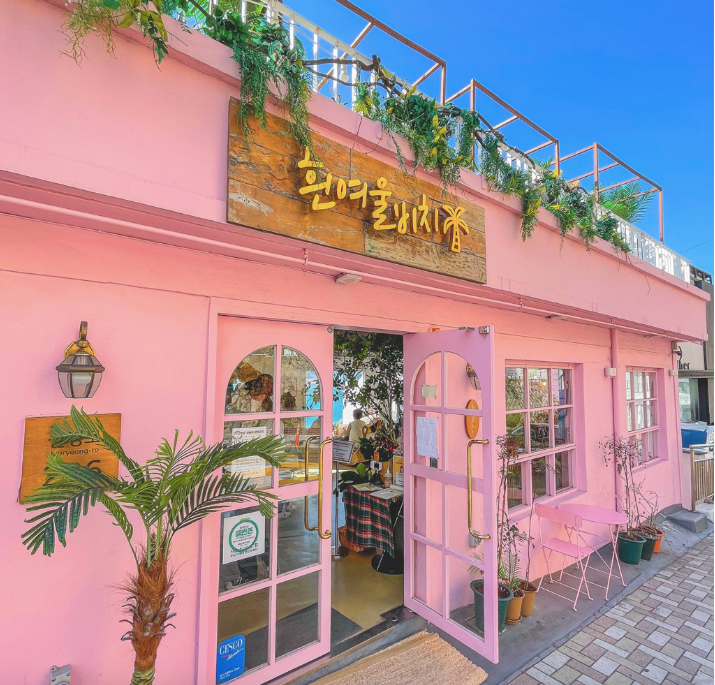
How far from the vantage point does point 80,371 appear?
1.86 meters

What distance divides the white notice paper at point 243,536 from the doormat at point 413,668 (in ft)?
3.27

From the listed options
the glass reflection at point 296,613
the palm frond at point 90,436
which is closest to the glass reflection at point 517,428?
the glass reflection at point 296,613

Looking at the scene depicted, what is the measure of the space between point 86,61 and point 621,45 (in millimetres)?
9973

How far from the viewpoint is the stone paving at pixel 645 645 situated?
9.90 ft

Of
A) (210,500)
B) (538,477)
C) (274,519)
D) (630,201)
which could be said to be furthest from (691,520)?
(210,500)

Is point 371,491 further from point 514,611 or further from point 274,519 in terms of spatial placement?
point 274,519

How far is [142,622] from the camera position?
1.82 meters

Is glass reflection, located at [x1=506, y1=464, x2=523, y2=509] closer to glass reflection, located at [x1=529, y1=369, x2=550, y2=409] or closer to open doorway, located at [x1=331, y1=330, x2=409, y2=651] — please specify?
glass reflection, located at [x1=529, y1=369, x2=550, y2=409]

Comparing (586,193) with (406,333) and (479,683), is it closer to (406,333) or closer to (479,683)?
(406,333)

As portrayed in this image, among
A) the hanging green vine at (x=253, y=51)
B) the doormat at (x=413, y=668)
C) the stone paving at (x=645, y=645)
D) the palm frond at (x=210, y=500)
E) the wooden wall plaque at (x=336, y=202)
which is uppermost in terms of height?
the hanging green vine at (x=253, y=51)

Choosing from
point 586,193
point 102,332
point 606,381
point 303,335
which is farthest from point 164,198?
point 606,381

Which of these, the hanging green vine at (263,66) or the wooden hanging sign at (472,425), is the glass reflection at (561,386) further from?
the hanging green vine at (263,66)

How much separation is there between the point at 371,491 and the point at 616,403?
147 inches

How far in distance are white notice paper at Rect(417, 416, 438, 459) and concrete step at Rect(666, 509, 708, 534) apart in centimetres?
553
